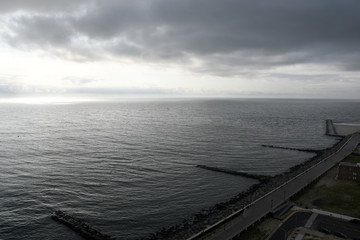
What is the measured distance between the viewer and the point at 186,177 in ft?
209

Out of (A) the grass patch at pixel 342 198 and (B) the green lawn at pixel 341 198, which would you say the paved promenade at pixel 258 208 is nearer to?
(B) the green lawn at pixel 341 198

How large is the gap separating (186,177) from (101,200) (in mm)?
22154

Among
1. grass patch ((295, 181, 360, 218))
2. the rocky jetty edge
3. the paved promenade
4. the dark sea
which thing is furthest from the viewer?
grass patch ((295, 181, 360, 218))

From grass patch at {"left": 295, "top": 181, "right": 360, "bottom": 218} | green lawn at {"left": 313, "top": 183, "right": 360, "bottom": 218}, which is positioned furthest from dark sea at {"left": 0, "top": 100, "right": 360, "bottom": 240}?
green lawn at {"left": 313, "top": 183, "right": 360, "bottom": 218}

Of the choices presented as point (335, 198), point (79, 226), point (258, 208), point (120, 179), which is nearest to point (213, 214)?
point (258, 208)

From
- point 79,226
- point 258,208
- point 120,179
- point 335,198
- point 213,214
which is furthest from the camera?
point 120,179

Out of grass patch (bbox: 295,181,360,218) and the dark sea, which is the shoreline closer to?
the dark sea

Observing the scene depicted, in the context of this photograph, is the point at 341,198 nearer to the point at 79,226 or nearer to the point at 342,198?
the point at 342,198

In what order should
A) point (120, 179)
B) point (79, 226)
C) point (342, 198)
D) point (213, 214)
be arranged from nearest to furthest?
point (79, 226) → point (213, 214) → point (342, 198) → point (120, 179)

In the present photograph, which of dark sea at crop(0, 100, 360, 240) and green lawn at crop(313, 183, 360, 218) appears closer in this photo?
dark sea at crop(0, 100, 360, 240)

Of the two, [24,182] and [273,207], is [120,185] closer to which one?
[24,182]

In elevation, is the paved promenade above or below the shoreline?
above

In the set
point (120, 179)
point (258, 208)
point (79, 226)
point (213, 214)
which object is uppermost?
point (258, 208)

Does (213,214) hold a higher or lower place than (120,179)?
lower
